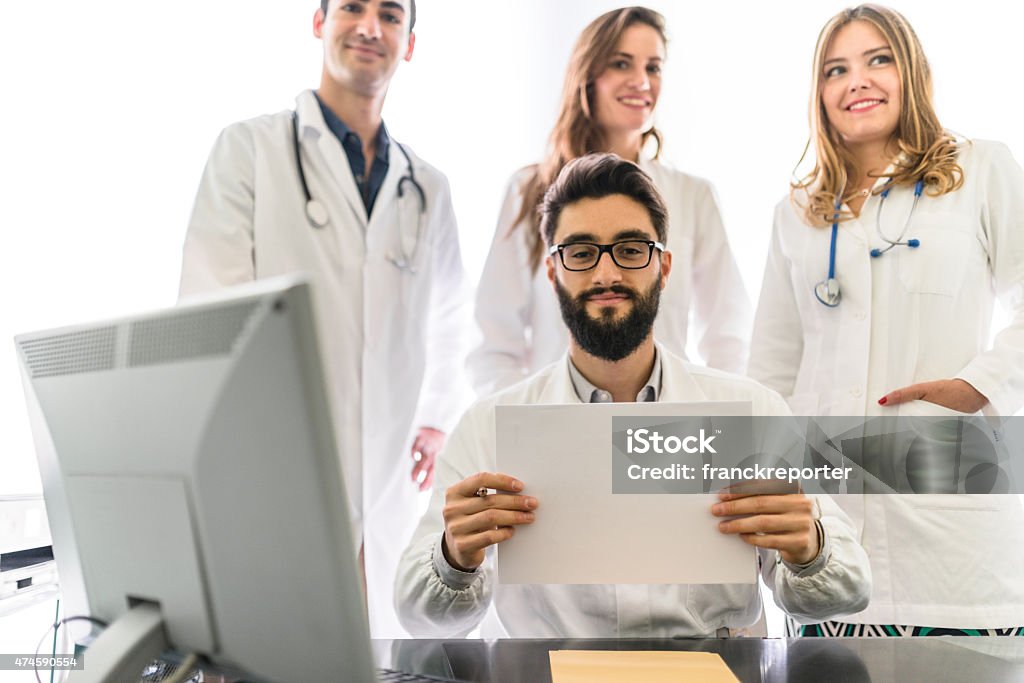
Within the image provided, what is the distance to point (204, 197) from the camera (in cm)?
190

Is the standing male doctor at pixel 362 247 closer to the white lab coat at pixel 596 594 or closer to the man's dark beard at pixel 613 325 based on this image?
the white lab coat at pixel 596 594

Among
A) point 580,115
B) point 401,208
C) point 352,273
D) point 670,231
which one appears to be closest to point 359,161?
point 401,208

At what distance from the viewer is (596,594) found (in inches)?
49.9

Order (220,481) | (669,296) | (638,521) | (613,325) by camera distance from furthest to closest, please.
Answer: (669,296), (613,325), (638,521), (220,481)

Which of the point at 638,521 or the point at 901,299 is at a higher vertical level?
the point at 901,299

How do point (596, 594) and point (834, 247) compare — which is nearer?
point (596, 594)

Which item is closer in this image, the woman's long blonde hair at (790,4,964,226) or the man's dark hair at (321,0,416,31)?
the woman's long blonde hair at (790,4,964,226)

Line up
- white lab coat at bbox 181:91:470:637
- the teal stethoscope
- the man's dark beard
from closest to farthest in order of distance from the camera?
the man's dark beard, the teal stethoscope, white lab coat at bbox 181:91:470:637

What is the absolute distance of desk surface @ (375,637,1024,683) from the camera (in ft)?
2.85

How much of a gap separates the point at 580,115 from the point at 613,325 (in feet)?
2.48

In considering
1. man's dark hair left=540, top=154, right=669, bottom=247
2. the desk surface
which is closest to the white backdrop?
man's dark hair left=540, top=154, right=669, bottom=247

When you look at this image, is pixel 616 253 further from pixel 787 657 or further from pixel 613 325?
pixel 787 657

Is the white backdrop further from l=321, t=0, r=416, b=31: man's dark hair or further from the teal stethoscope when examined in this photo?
the teal stethoscope

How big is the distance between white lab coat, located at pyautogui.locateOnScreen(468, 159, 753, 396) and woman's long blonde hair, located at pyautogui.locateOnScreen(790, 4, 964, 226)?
22 cm
